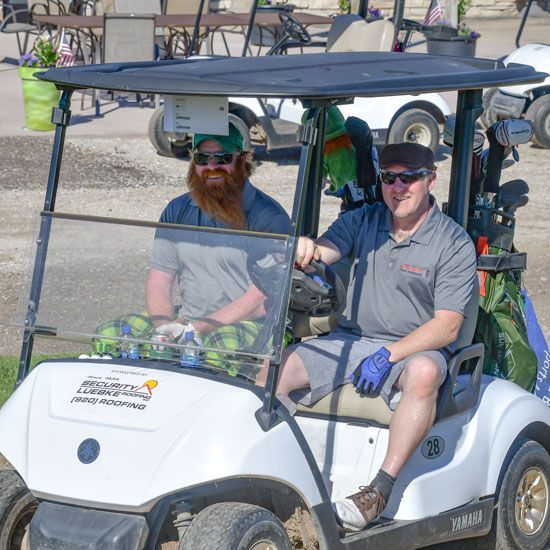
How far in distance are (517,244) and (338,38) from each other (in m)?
2.78

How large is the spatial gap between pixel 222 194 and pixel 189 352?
690mm

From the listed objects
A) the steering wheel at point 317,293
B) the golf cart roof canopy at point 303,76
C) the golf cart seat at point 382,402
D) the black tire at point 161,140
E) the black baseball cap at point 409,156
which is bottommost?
the black tire at point 161,140

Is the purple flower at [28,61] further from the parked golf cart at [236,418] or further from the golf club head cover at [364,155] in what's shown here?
the parked golf cart at [236,418]

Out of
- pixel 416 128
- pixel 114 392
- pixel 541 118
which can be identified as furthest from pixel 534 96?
pixel 114 392

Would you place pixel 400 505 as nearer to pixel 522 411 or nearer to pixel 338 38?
pixel 522 411

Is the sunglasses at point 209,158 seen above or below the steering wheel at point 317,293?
above

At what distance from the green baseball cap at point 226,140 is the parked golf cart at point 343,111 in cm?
606

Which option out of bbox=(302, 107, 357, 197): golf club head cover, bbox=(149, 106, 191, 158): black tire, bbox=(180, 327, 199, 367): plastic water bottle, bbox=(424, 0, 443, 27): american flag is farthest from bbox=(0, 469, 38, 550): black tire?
bbox=(424, 0, 443, 27): american flag

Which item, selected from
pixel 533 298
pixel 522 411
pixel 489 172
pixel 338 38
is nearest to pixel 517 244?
pixel 533 298

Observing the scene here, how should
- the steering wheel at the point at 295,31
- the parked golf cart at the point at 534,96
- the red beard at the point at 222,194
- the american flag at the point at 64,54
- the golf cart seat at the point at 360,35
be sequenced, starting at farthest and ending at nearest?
the american flag at the point at 64,54, the parked golf cart at the point at 534,96, the steering wheel at the point at 295,31, the golf cart seat at the point at 360,35, the red beard at the point at 222,194

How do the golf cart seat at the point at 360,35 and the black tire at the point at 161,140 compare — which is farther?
the black tire at the point at 161,140

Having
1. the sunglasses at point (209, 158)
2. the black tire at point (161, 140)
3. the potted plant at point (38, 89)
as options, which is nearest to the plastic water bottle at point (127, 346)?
the sunglasses at point (209, 158)

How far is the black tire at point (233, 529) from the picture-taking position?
3.03 metres

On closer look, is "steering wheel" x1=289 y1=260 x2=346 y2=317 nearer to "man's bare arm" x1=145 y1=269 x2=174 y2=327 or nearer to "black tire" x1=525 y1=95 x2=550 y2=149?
"man's bare arm" x1=145 y1=269 x2=174 y2=327
